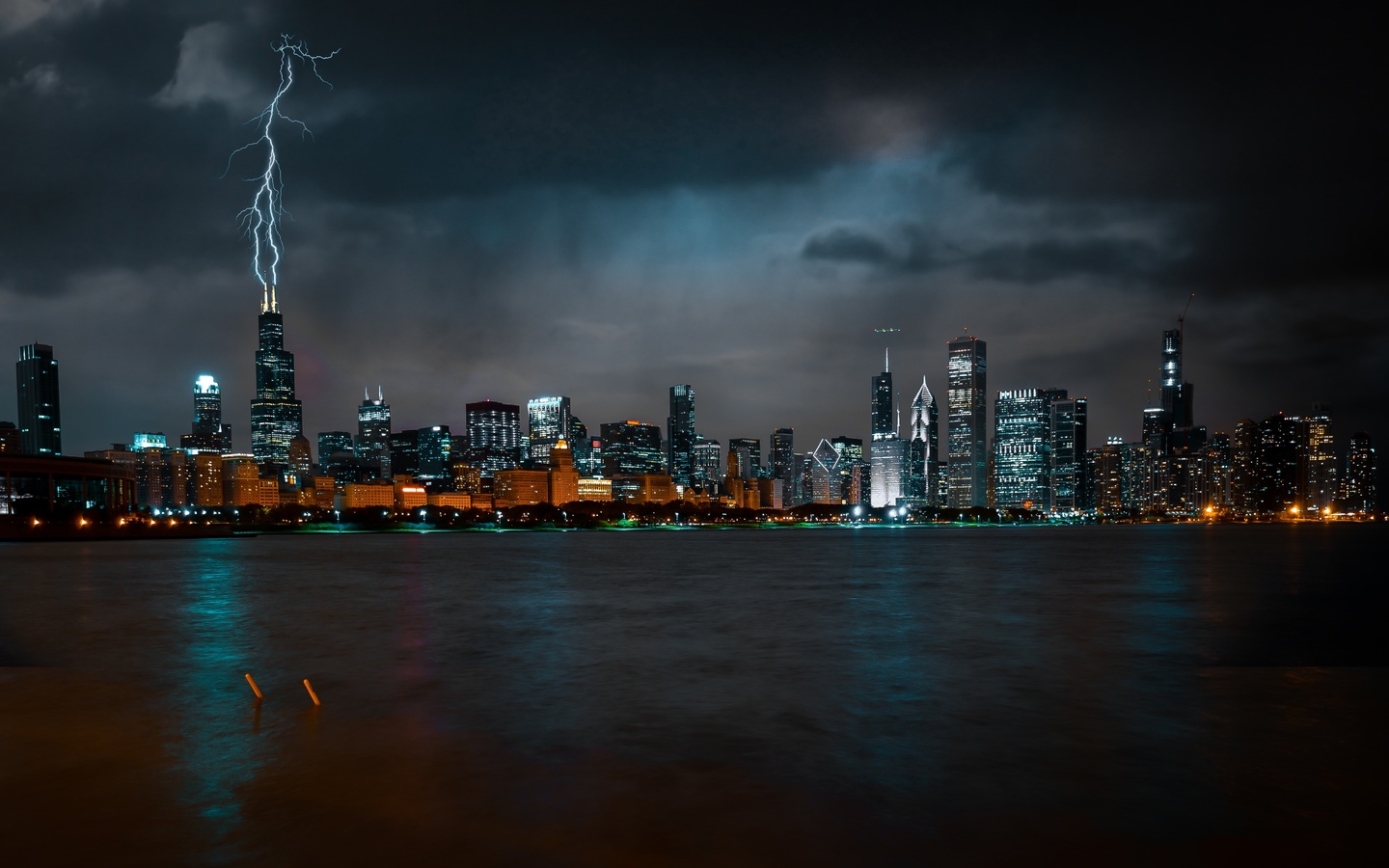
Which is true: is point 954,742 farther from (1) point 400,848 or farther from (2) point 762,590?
(2) point 762,590

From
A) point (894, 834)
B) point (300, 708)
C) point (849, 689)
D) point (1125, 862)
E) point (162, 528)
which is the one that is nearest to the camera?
point (1125, 862)

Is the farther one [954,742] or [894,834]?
[954,742]

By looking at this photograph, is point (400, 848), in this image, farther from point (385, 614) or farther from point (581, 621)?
point (385, 614)

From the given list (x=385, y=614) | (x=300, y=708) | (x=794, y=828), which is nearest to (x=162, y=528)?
(x=385, y=614)

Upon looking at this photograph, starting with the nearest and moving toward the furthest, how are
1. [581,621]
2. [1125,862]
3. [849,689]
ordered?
1. [1125,862]
2. [849,689]
3. [581,621]

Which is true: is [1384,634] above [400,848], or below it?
below

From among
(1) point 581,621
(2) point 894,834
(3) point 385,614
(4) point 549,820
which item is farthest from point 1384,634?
(3) point 385,614
